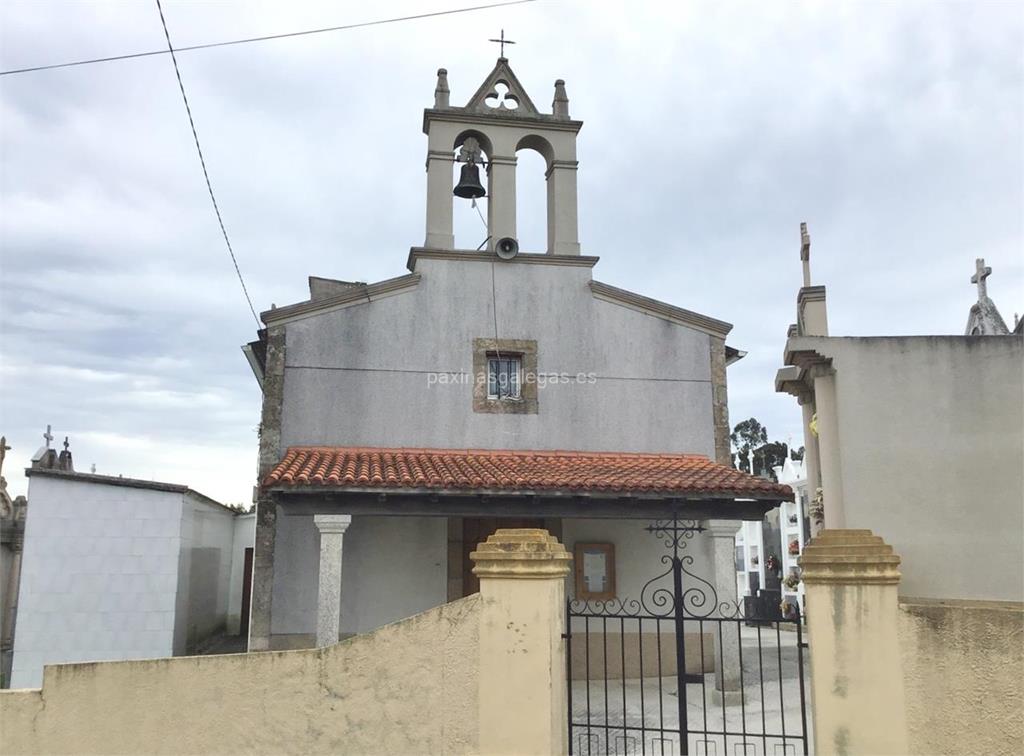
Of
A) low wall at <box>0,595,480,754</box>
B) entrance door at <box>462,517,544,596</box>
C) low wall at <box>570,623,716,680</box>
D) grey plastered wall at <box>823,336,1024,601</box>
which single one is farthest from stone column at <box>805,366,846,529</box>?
low wall at <box>0,595,480,754</box>

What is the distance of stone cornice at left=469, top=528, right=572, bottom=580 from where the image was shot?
17.1ft

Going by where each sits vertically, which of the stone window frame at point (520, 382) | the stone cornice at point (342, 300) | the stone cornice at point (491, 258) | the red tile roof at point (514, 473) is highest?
the stone cornice at point (491, 258)

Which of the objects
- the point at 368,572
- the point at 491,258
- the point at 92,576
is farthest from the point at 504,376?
the point at 92,576

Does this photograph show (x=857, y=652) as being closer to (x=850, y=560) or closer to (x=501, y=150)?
(x=850, y=560)

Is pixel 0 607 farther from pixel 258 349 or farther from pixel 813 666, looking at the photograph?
pixel 813 666

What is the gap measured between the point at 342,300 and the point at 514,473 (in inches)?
147

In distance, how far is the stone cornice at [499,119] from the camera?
41.3 feet

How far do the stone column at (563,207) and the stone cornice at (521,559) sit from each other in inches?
322

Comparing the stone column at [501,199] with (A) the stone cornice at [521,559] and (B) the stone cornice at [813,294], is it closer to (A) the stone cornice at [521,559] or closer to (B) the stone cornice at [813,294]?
(B) the stone cornice at [813,294]

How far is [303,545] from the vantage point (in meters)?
11.2

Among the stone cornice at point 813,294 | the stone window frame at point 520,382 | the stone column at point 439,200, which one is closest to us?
the stone cornice at point 813,294

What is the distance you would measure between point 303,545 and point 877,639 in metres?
8.03

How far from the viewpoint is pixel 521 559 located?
5211 millimetres

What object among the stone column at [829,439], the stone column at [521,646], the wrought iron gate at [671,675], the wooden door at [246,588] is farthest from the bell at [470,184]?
the wooden door at [246,588]
